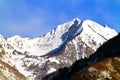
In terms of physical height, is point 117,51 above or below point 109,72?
above

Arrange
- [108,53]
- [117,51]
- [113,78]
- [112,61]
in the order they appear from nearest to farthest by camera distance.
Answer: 1. [113,78]
2. [112,61]
3. [117,51]
4. [108,53]

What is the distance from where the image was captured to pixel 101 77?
128500mm

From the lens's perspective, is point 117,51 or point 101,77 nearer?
point 101,77

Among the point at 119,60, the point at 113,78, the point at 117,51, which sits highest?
the point at 117,51

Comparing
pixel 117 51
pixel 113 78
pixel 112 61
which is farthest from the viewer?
pixel 117 51

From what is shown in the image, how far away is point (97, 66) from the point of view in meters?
133

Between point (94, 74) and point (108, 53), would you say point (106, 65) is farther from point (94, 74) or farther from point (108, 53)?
point (108, 53)

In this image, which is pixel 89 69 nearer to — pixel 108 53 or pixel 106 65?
pixel 106 65

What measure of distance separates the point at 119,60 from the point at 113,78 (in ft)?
45.0

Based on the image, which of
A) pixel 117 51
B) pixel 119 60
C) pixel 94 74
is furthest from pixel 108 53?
pixel 94 74

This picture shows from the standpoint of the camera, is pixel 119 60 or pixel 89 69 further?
pixel 119 60

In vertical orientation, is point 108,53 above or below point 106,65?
above

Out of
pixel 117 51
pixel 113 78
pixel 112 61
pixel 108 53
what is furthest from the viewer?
pixel 108 53

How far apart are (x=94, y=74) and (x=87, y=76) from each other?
2023 millimetres
